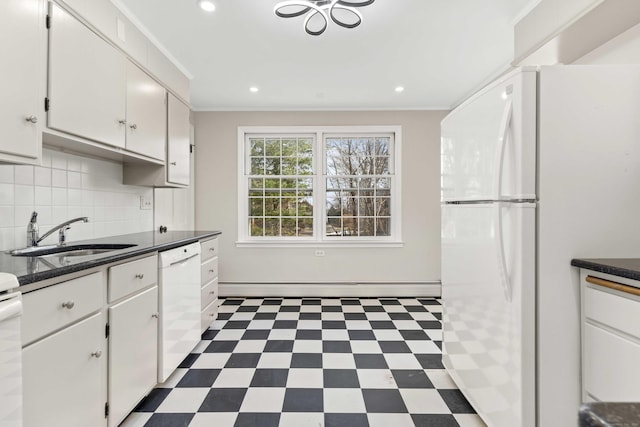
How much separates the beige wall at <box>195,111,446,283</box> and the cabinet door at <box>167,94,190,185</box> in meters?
1.05

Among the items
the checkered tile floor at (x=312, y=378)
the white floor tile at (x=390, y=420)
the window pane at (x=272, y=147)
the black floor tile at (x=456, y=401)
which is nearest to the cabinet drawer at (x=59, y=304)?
the checkered tile floor at (x=312, y=378)

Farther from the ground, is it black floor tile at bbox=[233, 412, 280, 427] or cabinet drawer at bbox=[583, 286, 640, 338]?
cabinet drawer at bbox=[583, 286, 640, 338]

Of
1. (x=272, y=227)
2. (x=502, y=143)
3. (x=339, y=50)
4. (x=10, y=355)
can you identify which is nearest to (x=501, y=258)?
(x=502, y=143)

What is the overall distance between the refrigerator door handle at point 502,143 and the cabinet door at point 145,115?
2.24m

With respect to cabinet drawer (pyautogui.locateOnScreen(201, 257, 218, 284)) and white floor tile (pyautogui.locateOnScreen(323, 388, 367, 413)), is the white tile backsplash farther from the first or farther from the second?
white floor tile (pyautogui.locateOnScreen(323, 388, 367, 413))

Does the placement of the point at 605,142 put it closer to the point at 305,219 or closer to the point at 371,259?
the point at 371,259

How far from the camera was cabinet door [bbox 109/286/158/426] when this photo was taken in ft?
4.94

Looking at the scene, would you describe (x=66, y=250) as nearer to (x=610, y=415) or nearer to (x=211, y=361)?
(x=211, y=361)

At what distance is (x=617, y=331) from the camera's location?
46.2 inches

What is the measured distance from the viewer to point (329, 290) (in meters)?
4.04

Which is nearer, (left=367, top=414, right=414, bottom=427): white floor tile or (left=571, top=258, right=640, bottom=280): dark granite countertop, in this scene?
(left=571, top=258, right=640, bottom=280): dark granite countertop

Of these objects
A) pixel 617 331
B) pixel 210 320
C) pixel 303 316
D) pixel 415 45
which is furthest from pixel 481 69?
pixel 210 320

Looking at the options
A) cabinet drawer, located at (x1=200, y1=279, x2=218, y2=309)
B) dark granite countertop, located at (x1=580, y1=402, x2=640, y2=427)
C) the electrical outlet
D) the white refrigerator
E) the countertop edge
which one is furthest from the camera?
the electrical outlet

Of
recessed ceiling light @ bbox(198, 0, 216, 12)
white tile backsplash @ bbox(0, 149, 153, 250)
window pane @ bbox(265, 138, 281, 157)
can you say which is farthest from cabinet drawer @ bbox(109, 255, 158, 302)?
window pane @ bbox(265, 138, 281, 157)
